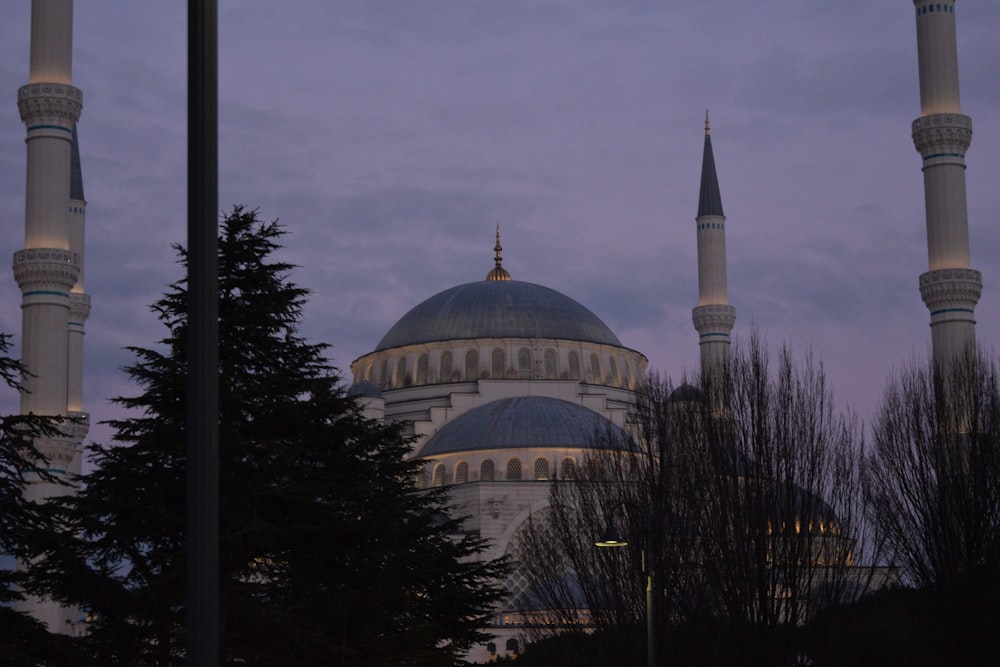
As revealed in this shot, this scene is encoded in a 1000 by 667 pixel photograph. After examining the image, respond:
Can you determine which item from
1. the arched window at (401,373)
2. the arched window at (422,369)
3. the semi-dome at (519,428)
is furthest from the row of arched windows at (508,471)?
the arched window at (401,373)

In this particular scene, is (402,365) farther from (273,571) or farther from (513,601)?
(273,571)

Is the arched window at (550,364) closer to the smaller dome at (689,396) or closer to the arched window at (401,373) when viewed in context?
the arched window at (401,373)

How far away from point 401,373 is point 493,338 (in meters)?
5.54

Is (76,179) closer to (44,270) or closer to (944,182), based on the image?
(44,270)

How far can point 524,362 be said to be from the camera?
265ft

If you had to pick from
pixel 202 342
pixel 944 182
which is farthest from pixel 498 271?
pixel 202 342

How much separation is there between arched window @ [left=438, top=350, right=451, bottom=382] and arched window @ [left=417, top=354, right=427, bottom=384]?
102 cm

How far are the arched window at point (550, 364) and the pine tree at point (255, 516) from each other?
54853 mm

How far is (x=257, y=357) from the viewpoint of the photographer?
23.5 m

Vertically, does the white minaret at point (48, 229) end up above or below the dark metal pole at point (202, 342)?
above

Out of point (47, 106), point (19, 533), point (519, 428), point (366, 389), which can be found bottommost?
point (19, 533)

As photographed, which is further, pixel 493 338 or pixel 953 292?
pixel 493 338

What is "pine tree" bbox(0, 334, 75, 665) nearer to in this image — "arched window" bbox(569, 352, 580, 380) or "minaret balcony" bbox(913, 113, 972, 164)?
"minaret balcony" bbox(913, 113, 972, 164)

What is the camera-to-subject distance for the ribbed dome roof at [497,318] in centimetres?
8138
